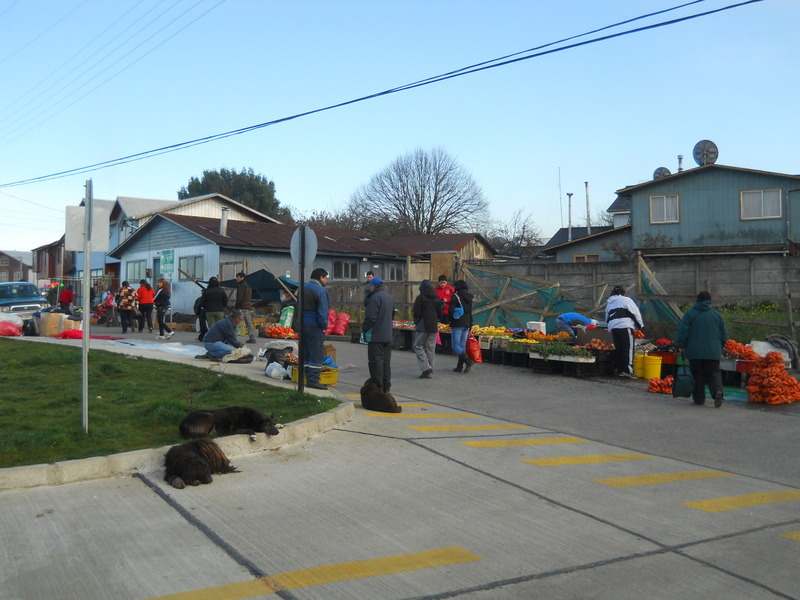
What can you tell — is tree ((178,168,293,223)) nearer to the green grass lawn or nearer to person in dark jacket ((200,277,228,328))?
person in dark jacket ((200,277,228,328))

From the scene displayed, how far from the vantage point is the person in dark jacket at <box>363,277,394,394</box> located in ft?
37.4

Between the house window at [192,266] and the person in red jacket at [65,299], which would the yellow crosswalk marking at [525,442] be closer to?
the person in red jacket at [65,299]

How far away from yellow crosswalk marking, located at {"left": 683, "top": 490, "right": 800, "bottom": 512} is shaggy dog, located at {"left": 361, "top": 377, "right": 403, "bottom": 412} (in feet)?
15.8

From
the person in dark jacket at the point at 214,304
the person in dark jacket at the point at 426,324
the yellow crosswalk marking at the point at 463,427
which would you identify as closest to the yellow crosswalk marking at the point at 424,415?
the yellow crosswalk marking at the point at 463,427

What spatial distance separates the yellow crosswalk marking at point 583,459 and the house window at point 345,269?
98.1 feet

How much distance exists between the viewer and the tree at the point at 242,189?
78.1m

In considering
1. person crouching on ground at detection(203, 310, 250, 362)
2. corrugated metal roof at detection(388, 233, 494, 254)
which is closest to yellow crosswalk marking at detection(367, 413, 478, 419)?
person crouching on ground at detection(203, 310, 250, 362)

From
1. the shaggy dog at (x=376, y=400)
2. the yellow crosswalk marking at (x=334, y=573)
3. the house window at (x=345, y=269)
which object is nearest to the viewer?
the yellow crosswalk marking at (x=334, y=573)

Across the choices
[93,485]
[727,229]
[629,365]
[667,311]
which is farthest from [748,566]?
[727,229]

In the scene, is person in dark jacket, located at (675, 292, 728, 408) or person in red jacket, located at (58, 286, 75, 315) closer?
person in dark jacket, located at (675, 292, 728, 408)

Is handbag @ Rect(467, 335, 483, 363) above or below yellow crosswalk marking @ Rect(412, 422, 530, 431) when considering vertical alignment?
above

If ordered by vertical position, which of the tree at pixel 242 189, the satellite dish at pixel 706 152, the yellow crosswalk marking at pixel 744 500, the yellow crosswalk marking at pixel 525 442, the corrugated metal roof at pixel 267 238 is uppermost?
the tree at pixel 242 189

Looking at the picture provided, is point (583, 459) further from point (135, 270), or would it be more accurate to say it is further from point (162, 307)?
point (135, 270)

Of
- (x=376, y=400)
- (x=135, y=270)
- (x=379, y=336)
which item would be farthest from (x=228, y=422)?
(x=135, y=270)
